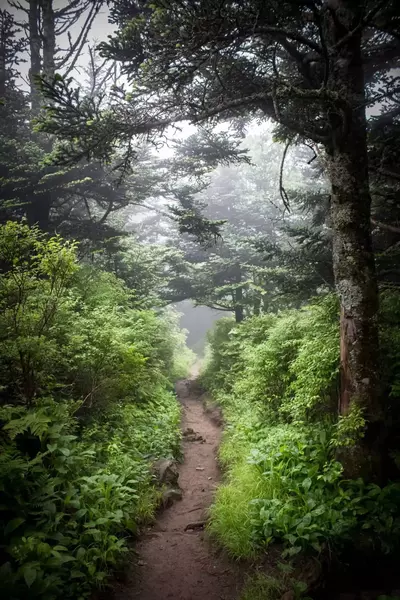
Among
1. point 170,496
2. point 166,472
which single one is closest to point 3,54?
point 166,472

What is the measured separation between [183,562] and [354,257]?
5.35 meters

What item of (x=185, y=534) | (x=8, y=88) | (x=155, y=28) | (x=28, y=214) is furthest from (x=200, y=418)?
(x=8, y=88)

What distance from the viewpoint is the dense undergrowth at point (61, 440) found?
3492mm

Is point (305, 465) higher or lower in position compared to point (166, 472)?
higher

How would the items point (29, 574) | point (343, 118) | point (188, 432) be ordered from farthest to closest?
1. point (188, 432)
2. point (343, 118)
3. point (29, 574)

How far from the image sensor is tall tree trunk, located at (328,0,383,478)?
14.9ft

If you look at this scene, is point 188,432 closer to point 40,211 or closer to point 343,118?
point 343,118

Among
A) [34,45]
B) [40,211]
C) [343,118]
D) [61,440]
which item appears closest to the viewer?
[343,118]

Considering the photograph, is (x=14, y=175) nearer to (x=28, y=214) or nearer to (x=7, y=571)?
(x=28, y=214)

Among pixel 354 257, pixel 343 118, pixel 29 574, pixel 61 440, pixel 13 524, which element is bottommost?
pixel 29 574

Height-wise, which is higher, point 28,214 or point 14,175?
point 14,175

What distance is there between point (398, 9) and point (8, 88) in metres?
16.2

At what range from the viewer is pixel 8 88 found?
14.1m

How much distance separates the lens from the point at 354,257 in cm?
466
